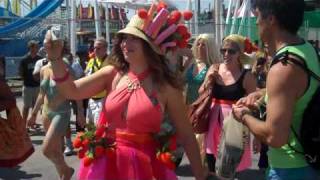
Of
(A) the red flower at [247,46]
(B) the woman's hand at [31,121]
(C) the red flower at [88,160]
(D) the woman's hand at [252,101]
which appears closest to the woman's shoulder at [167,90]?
(C) the red flower at [88,160]

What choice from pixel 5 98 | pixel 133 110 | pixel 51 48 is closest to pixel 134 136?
pixel 133 110

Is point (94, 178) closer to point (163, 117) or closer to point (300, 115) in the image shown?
point (163, 117)

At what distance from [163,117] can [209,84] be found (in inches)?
96.7

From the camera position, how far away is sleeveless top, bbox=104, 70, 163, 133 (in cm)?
324

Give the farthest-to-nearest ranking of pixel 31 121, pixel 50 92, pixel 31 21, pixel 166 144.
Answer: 1. pixel 31 21
2. pixel 31 121
3. pixel 50 92
4. pixel 166 144

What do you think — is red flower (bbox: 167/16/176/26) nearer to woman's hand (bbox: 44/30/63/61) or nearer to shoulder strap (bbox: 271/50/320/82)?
woman's hand (bbox: 44/30/63/61)

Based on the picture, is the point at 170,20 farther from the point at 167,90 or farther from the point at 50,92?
the point at 50,92

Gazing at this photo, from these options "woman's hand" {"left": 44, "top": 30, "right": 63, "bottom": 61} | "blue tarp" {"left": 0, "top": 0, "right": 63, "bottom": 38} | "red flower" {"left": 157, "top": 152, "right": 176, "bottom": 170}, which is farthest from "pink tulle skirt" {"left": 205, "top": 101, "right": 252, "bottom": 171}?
"blue tarp" {"left": 0, "top": 0, "right": 63, "bottom": 38}

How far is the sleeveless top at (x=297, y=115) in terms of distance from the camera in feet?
8.21

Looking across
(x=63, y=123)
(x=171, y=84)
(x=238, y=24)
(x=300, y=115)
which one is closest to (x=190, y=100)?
(x=63, y=123)

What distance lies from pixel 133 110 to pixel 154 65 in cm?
34

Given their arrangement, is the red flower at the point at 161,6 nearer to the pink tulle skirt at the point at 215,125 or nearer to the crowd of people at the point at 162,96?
the crowd of people at the point at 162,96

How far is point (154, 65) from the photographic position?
3410 millimetres

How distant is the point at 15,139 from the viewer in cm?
519
